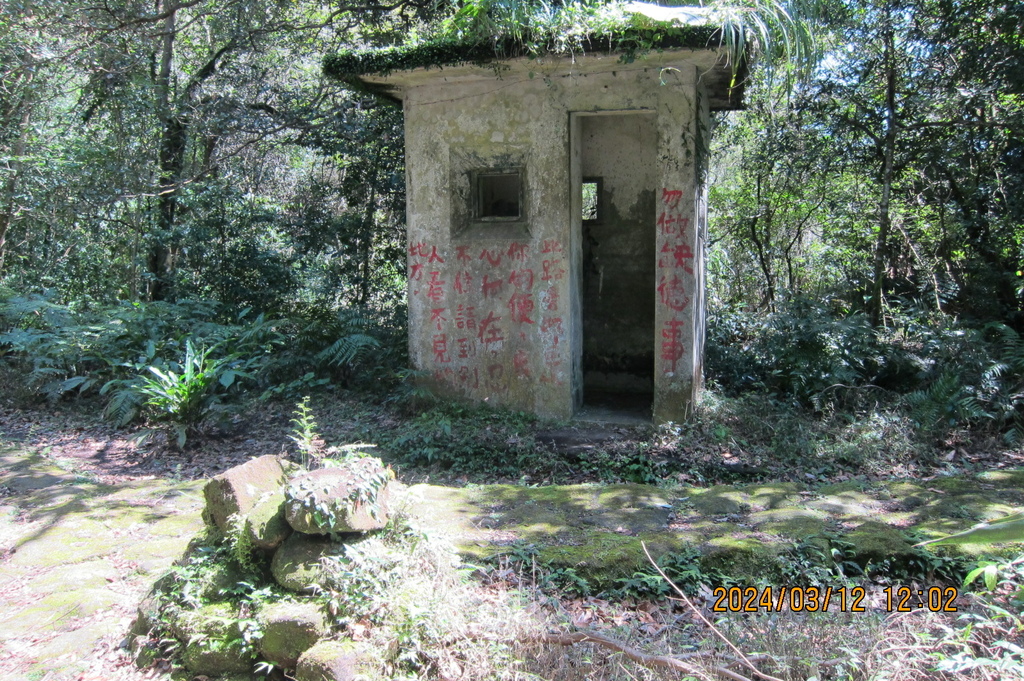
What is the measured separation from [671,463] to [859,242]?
5.87 m

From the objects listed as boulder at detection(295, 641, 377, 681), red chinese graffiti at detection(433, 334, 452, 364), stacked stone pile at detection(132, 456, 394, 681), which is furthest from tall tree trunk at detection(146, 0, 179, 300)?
→ boulder at detection(295, 641, 377, 681)

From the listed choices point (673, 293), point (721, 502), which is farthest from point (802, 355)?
point (721, 502)

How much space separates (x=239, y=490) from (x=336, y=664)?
1109 mm

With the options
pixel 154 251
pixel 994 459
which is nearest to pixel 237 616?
pixel 994 459

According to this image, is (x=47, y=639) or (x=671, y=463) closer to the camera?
(x=47, y=639)

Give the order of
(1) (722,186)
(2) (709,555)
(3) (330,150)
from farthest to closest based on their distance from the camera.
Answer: (1) (722,186) < (3) (330,150) < (2) (709,555)

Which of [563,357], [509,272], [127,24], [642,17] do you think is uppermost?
[127,24]

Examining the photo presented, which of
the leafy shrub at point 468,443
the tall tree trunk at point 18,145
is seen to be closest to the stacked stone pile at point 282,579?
the leafy shrub at point 468,443

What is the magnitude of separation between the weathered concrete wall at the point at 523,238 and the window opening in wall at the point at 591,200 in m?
1.73

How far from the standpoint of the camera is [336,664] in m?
2.87

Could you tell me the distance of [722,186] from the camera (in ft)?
40.6

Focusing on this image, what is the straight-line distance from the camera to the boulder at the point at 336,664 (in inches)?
113

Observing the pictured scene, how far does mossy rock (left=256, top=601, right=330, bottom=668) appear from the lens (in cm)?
305

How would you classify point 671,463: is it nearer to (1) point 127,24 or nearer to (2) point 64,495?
(2) point 64,495
